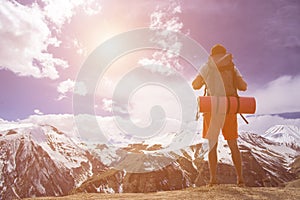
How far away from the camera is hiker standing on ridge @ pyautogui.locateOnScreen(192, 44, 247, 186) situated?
9656 millimetres

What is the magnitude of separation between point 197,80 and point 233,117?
5.60 ft

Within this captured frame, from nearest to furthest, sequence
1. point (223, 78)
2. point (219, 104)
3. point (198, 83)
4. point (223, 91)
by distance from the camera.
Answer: point (219, 104), point (223, 91), point (223, 78), point (198, 83)

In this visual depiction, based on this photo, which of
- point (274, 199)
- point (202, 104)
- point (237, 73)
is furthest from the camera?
point (237, 73)

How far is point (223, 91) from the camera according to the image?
970 centimetres

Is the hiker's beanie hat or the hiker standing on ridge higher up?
the hiker's beanie hat

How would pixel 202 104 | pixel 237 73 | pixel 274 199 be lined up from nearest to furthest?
pixel 274 199 < pixel 202 104 < pixel 237 73

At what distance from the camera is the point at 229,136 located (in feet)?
31.5

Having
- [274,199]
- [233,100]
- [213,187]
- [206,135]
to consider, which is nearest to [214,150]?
[206,135]

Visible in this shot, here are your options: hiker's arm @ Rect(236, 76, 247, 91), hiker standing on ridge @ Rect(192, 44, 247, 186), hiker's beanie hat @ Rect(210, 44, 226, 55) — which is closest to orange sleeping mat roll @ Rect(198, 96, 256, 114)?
hiker standing on ridge @ Rect(192, 44, 247, 186)

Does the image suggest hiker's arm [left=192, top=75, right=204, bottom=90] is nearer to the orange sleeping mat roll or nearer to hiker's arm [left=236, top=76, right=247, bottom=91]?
the orange sleeping mat roll

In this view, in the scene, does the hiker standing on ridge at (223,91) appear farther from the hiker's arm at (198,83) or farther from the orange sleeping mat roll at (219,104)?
the orange sleeping mat roll at (219,104)

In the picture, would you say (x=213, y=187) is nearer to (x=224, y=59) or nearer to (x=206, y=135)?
(x=206, y=135)

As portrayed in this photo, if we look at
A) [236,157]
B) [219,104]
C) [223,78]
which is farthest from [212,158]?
→ [223,78]

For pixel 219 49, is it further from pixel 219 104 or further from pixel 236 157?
pixel 236 157
